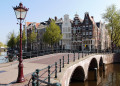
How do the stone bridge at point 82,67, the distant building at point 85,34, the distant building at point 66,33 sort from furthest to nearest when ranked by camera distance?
1. the distant building at point 66,33
2. the distant building at point 85,34
3. the stone bridge at point 82,67

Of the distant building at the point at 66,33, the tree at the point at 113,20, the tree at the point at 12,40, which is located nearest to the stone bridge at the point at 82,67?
the tree at the point at 113,20

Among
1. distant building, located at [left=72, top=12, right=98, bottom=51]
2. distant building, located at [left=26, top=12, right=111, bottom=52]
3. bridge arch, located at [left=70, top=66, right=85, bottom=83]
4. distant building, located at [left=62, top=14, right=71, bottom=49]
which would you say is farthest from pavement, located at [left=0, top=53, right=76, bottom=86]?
distant building, located at [left=62, top=14, right=71, bottom=49]

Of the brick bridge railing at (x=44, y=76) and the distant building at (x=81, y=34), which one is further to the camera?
the distant building at (x=81, y=34)

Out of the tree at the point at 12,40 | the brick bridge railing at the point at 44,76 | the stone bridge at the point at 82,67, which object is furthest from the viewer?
the tree at the point at 12,40

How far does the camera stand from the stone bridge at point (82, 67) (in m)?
8.61

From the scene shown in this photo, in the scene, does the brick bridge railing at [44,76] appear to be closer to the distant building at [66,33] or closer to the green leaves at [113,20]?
the green leaves at [113,20]

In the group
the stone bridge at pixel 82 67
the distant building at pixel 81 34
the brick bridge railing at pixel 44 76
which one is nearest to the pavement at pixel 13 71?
the brick bridge railing at pixel 44 76

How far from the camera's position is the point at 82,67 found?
559 inches

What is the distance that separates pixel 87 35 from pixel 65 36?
8.99m

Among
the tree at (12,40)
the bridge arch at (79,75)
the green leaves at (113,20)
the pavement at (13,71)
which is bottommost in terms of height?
the bridge arch at (79,75)

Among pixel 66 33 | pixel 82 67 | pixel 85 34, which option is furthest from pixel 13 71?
pixel 66 33

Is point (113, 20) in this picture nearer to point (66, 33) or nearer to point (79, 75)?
point (66, 33)

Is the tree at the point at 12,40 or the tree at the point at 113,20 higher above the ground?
the tree at the point at 113,20

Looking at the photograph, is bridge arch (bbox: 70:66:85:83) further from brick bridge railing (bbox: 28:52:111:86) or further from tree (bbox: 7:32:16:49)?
tree (bbox: 7:32:16:49)
